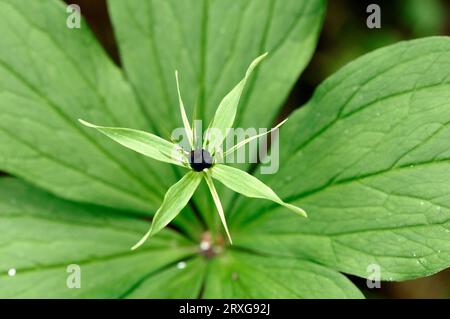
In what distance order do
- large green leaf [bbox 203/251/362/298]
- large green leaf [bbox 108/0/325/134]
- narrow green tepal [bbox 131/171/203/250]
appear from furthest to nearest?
large green leaf [bbox 108/0/325/134]
large green leaf [bbox 203/251/362/298]
narrow green tepal [bbox 131/171/203/250]

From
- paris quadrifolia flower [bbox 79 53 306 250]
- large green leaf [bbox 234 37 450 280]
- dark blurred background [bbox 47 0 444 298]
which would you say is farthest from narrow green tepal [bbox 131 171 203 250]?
dark blurred background [bbox 47 0 444 298]

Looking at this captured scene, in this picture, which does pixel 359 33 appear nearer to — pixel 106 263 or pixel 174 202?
pixel 106 263

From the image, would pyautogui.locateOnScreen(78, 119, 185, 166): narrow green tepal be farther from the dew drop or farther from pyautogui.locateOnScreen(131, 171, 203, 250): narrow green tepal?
the dew drop

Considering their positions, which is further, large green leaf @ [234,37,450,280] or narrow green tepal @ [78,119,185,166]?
large green leaf @ [234,37,450,280]

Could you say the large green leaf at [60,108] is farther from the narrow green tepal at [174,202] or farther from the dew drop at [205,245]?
the narrow green tepal at [174,202]

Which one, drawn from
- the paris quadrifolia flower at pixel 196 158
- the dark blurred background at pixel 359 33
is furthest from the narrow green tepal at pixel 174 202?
the dark blurred background at pixel 359 33
